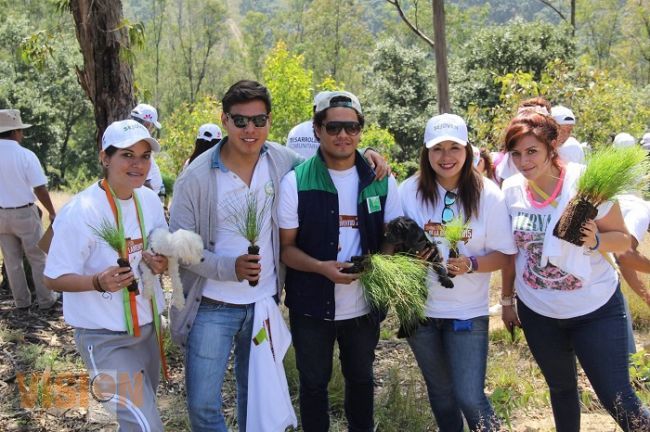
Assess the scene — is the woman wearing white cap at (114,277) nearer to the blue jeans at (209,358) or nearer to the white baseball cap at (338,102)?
the blue jeans at (209,358)

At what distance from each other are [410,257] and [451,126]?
0.70 meters

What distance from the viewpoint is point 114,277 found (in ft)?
9.09

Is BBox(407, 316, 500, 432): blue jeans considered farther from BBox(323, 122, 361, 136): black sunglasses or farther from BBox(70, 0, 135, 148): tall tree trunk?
BBox(70, 0, 135, 148): tall tree trunk

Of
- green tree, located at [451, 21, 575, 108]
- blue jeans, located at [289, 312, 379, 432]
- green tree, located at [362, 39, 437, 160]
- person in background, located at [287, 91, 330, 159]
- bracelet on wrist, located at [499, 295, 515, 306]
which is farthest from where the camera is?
green tree, located at [362, 39, 437, 160]

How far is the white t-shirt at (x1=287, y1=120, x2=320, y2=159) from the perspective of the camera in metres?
4.47

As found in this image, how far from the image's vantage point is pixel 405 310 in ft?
10.4

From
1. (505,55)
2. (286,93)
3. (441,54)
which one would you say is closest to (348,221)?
(441,54)

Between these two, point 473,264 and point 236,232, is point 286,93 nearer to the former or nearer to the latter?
point 236,232

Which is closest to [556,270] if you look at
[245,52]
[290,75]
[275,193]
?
[275,193]

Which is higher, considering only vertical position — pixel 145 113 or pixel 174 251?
pixel 145 113

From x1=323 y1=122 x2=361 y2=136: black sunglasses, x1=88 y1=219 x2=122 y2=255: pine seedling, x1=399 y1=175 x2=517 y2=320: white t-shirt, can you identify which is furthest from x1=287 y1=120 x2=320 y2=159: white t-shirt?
x1=88 y1=219 x2=122 y2=255: pine seedling

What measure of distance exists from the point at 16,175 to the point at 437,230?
501 cm

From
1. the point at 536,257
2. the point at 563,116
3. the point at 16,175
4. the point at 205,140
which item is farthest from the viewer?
the point at 16,175

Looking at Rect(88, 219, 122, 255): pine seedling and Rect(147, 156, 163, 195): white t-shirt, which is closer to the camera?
Rect(88, 219, 122, 255): pine seedling
